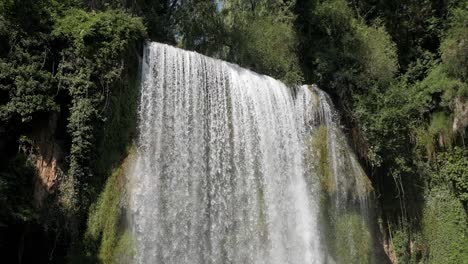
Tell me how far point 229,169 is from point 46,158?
4001mm

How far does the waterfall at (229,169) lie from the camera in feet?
35.2

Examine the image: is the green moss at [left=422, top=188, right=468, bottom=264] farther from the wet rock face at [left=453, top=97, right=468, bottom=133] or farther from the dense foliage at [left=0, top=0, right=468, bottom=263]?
the wet rock face at [left=453, top=97, right=468, bottom=133]

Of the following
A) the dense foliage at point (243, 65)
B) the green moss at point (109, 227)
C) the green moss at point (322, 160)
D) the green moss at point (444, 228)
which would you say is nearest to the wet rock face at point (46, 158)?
the dense foliage at point (243, 65)

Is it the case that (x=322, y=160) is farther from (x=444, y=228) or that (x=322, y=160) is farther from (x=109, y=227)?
(x=109, y=227)

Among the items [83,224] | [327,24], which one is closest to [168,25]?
[327,24]

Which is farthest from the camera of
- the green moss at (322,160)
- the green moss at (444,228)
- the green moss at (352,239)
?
the green moss at (444,228)

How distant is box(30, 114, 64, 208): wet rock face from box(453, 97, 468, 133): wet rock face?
1102 centimetres

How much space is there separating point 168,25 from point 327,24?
5259mm

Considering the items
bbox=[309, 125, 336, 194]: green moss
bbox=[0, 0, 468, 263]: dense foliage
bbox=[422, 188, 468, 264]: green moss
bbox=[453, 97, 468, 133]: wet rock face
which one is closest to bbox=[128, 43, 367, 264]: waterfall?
bbox=[309, 125, 336, 194]: green moss

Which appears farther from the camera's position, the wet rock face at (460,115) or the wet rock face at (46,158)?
the wet rock face at (460,115)

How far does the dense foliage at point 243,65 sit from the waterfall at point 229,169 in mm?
550

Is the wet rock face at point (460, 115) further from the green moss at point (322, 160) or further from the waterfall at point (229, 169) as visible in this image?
the green moss at point (322, 160)

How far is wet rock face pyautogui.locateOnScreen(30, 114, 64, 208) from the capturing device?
387 inches

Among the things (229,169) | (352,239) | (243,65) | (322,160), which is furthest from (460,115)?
(229,169)
